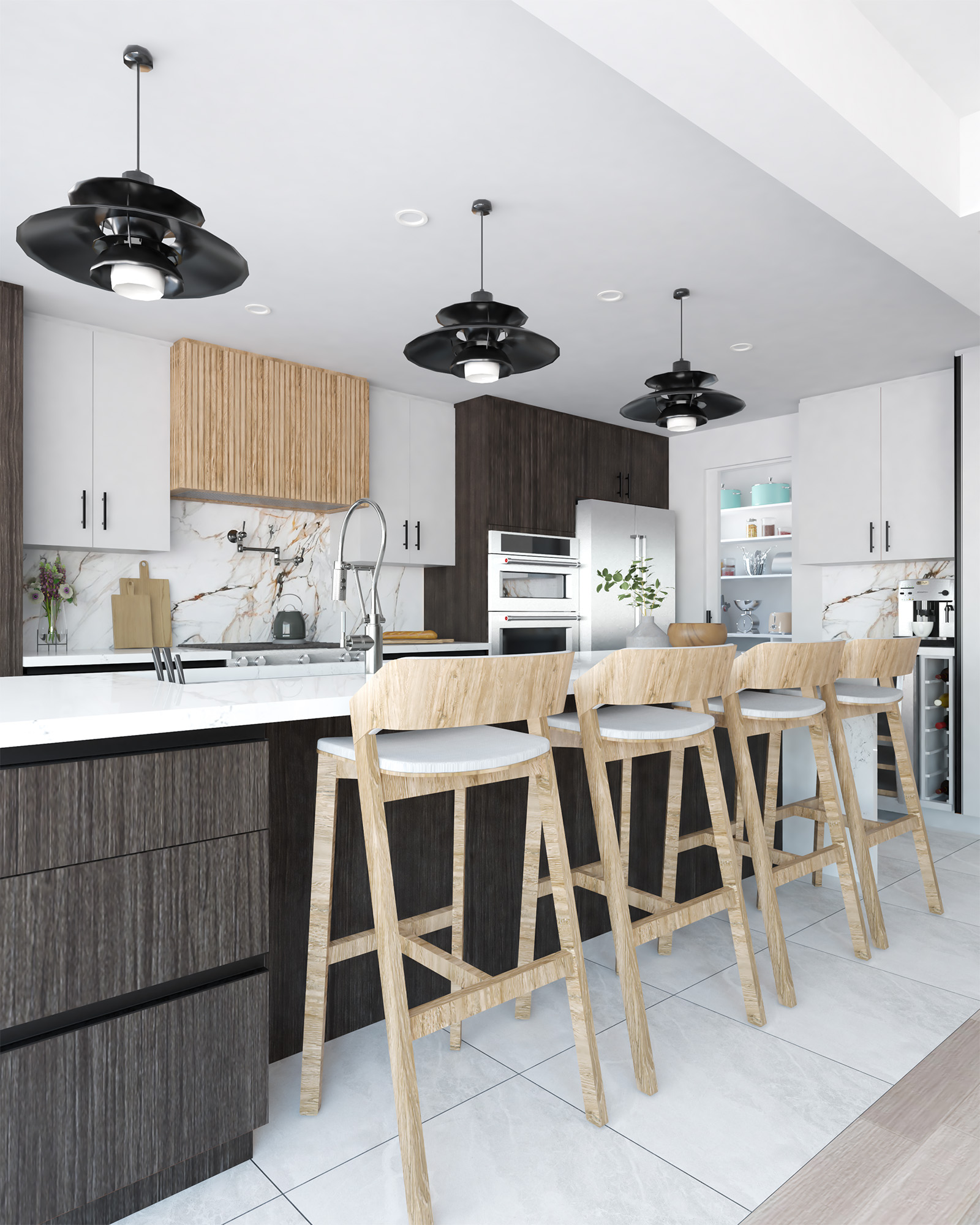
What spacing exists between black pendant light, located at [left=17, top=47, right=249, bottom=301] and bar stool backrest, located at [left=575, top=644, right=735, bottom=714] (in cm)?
123

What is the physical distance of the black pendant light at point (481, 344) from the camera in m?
2.27

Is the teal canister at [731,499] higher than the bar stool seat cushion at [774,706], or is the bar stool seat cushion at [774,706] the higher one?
the teal canister at [731,499]

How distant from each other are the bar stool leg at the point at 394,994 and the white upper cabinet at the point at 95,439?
2.81m

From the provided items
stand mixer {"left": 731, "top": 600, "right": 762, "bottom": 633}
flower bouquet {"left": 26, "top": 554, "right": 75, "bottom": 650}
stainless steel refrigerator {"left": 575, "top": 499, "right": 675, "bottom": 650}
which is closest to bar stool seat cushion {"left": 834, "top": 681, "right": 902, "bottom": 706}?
stainless steel refrigerator {"left": 575, "top": 499, "right": 675, "bottom": 650}

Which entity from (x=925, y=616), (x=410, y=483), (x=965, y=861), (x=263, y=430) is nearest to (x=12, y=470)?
(x=263, y=430)

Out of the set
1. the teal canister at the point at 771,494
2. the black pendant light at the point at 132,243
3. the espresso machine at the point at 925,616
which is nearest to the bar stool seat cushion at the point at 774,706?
the black pendant light at the point at 132,243

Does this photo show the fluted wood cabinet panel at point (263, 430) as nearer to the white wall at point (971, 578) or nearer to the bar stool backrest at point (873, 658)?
the bar stool backrest at point (873, 658)

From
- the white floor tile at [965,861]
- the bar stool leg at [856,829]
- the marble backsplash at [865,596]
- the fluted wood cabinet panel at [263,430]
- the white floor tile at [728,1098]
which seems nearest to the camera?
the white floor tile at [728,1098]

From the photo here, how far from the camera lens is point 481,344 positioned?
2.38 m

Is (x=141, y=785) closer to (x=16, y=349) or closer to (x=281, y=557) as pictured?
(x=16, y=349)

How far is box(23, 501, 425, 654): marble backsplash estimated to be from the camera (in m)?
4.03

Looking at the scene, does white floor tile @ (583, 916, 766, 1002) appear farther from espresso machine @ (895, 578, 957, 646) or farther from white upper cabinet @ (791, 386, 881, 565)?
white upper cabinet @ (791, 386, 881, 565)

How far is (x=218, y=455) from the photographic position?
4.06 metres

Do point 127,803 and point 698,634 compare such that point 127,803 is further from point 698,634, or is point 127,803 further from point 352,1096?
point 698,634
